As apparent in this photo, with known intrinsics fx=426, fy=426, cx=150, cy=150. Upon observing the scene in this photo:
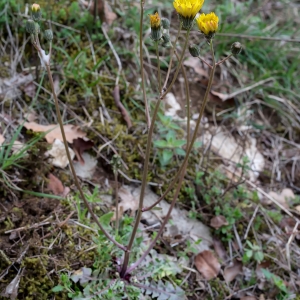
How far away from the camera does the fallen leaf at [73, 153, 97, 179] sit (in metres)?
2.23

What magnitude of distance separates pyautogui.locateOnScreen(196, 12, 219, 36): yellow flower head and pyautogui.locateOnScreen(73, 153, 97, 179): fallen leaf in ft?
3.59

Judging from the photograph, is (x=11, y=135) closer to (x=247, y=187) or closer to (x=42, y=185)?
(x=42, y=185)

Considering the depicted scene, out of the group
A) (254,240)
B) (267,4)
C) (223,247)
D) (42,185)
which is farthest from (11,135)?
(267,4)

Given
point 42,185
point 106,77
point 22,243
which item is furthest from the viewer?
point 106,77

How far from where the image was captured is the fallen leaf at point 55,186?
2062mm

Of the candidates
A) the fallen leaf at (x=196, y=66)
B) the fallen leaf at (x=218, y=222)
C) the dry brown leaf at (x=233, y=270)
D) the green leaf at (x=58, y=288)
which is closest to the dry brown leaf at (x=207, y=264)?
the dry brown leaf at (x=233, y=270)

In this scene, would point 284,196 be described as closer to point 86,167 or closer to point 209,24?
point 86,167

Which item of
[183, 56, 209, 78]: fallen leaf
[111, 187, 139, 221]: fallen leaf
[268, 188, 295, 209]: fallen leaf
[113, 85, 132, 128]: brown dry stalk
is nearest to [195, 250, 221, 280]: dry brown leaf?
[111, 187, 139, 221]: fallen leaf

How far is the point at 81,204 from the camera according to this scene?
2.09 m

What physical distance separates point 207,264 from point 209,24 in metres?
1.24

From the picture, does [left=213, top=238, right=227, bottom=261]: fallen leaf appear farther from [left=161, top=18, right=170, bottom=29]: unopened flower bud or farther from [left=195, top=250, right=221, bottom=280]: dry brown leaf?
[left=161, top=18, right=170, bottom=29]: unopened flower bud

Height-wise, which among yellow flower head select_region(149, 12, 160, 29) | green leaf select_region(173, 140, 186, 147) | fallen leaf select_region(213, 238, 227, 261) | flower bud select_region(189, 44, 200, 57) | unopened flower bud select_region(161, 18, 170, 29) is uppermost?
yellow flower head select_region(149, 12, 160, 29)

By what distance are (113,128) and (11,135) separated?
57cm

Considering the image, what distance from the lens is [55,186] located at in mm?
2076
